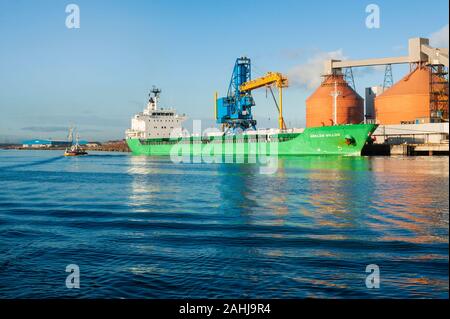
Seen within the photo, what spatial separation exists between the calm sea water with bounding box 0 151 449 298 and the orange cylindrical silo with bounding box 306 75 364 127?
5464 centimetres

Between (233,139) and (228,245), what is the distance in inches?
2251

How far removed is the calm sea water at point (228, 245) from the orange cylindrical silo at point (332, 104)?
54.6 metres

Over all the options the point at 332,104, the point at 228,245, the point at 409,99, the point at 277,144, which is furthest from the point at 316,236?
the point at 332,104

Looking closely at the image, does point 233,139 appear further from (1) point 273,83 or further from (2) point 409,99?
(2) point 409,99

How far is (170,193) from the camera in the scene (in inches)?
854

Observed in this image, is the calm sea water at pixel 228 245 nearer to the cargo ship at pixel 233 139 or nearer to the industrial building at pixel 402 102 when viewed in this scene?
the cargo ship at pixel 233 139

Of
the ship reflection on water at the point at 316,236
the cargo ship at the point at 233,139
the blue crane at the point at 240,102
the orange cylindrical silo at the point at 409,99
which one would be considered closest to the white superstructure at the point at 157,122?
the cargo ship at the point at 233,139

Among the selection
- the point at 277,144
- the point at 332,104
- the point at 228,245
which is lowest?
the point at 228,245

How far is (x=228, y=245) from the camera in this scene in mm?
10383

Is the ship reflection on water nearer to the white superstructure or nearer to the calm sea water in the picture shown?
the calm sea water

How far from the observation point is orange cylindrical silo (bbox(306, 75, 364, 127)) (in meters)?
72.9

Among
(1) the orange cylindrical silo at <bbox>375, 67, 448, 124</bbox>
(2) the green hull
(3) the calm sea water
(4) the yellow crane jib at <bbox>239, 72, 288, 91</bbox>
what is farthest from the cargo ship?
(3) the calm sea water

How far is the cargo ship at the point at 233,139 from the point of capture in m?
53.8
